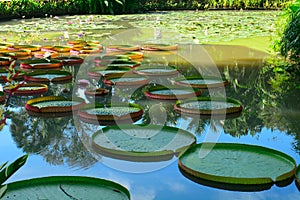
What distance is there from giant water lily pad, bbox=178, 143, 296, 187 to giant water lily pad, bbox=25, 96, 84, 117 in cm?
161

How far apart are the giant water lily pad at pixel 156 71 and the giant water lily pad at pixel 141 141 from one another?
2.32 meters

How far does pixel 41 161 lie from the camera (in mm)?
3420

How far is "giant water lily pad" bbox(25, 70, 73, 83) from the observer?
5.79m

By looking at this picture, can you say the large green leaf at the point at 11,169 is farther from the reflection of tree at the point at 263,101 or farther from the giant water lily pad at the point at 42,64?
the giant water lily pad at the point at 42,64

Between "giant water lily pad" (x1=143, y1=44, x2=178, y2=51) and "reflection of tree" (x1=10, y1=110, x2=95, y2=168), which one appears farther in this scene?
"giant water lily pad" (x1=143, y1=44, x2=178, y2=51)

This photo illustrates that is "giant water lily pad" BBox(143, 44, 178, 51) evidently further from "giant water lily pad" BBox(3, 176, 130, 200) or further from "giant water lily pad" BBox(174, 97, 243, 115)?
"giant water lily pad" BBox(3, 176, 130, 200)

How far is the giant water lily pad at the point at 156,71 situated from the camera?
621 centimetres

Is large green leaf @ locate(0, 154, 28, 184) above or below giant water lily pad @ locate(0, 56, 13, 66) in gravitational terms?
above

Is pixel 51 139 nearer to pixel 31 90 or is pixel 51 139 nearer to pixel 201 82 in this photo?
pixel 31 90

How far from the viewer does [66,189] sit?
8.98ft

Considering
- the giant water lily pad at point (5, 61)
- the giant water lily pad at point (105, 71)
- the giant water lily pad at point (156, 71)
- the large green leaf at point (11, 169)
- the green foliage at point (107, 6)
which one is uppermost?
the large green leaf at point (11, 169)

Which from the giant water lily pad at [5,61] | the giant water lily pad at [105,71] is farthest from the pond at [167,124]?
the giant water lily pad at [5,61]

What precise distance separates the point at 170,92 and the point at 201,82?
610 millimetres

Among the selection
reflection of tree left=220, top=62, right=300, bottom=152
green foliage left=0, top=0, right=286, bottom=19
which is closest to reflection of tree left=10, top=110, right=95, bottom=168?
reflection of tree left=220, top=62, right=300, bottom=152
